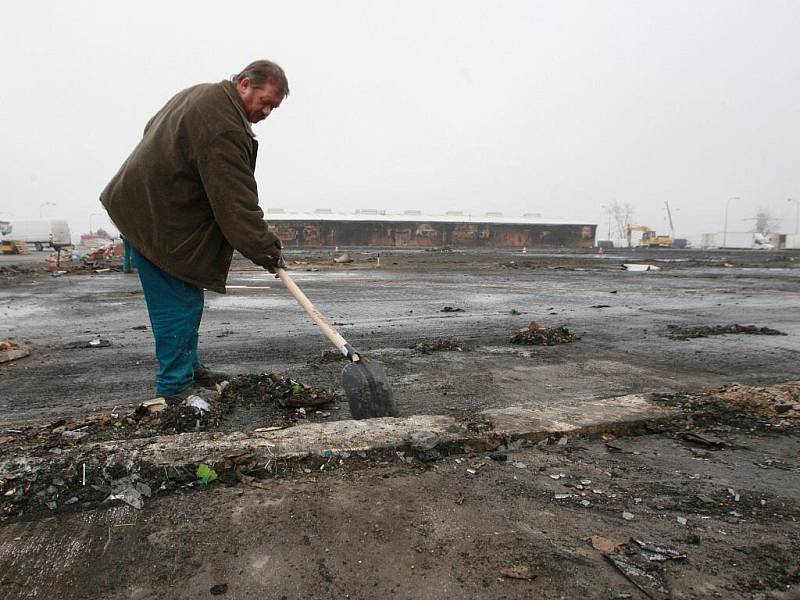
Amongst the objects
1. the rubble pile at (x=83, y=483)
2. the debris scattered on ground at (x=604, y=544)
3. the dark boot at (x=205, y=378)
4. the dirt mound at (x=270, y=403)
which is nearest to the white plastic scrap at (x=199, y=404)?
the dirt mound at (x=270, y=403)

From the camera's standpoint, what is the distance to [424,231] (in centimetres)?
5972

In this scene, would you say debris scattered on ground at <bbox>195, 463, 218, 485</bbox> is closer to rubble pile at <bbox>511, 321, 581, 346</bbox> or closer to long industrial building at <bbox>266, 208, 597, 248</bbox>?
rubble pile at <bbox>511, 321, 581, 346</bbox>

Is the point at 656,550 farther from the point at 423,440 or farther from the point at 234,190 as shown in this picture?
the point at 234,190

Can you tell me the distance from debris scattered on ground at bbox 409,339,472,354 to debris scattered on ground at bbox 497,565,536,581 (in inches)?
125

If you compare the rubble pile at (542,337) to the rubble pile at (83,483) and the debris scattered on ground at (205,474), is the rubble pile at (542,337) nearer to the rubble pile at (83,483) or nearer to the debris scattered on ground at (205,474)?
the debris scattered on ground at (205,474)

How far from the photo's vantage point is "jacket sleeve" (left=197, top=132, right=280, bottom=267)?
2604 mm

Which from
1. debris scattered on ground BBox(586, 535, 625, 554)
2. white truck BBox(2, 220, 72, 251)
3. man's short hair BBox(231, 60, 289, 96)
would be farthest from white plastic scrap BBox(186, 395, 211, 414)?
white truck BBox(2, 220, 72, 251)

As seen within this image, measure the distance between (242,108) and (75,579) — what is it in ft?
7.36

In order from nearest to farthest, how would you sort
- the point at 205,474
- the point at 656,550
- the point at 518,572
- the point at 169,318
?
the point at 518,572 < the point at 656,550 < the point at 205,474 < the point at 169,318

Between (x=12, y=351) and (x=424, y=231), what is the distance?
56.2m

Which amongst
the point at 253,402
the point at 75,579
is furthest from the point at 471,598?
the point at 253,402

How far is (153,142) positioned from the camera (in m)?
2.70

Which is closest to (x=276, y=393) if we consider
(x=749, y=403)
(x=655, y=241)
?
(x=749, y=403)

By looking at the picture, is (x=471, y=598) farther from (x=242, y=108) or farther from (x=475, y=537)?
(x=242, y=108)
